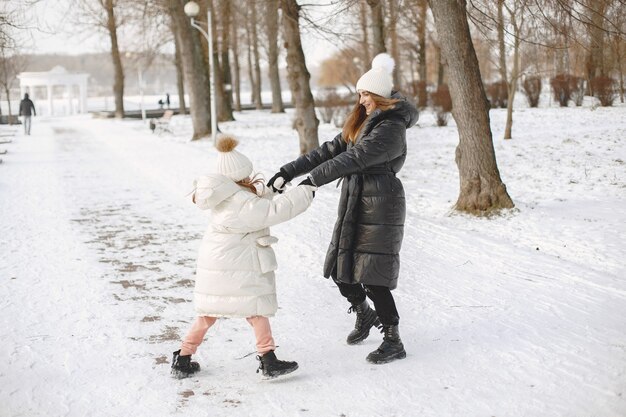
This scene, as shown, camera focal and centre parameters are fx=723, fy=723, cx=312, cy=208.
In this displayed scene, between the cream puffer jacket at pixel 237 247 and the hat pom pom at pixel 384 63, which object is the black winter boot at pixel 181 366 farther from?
the hat pom pom at pixel 384 63

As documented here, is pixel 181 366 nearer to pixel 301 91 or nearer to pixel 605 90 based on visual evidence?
pixel 301 91

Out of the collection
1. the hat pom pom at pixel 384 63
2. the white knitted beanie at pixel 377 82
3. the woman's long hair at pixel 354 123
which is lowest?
the woman's long hair at pixel 354 123

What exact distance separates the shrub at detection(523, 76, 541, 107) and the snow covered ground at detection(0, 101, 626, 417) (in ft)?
50.3

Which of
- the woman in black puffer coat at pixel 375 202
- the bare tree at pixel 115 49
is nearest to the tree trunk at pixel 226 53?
the bare tree at pixel 115 49

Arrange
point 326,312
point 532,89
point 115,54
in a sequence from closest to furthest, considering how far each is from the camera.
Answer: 1. point 326,312
2. point 532,89
3. point 115,54

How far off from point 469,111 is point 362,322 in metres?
5.19

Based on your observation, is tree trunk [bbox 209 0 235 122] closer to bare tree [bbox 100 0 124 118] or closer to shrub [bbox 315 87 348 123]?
shrub [bbox 315 87 348 123]

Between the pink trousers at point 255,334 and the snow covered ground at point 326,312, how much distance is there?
0.21m

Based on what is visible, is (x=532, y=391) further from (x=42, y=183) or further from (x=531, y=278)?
(x=42, y=183)

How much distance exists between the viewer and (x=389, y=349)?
15.3 feet

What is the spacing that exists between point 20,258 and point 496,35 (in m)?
8.49

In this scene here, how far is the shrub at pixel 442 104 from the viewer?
75.3ft

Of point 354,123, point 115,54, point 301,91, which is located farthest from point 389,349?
point 115,54

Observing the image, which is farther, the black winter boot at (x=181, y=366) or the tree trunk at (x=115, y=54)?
the tree trunk at (x=115, y=54)
